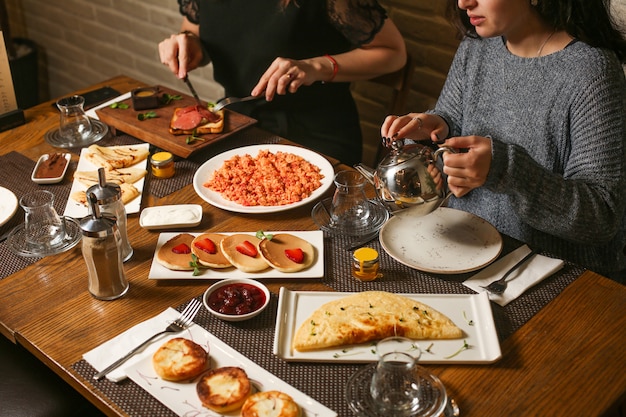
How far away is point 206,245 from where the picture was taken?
5.41 ft

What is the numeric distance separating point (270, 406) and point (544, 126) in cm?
108

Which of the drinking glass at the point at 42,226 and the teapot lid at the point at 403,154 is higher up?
the teapot lid at the point at 403,154

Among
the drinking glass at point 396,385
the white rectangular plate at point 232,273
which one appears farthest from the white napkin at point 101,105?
the drinking glass at point 396,385

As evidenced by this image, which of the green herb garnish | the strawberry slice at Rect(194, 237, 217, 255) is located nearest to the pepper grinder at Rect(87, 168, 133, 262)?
the strawberry slice at Rect(194, 237, 217, 255)

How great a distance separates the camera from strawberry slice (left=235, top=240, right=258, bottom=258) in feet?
5.35

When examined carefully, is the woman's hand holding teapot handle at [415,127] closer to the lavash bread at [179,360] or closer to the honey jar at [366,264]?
the honey jar at [366,264]

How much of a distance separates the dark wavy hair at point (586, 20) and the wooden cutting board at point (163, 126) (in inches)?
37.9

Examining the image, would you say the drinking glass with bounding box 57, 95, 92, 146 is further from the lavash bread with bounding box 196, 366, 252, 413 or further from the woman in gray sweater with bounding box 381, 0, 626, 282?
the lavash bread with bounding box 196, 366, 252, 413

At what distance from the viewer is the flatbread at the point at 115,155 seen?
6.77ft

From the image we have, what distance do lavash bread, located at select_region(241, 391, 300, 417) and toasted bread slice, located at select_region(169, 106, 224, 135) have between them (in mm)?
1109

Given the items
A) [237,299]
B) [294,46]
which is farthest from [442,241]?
[294,46]

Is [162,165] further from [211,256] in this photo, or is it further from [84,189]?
[211,256]

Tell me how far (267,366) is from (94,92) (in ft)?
5.27

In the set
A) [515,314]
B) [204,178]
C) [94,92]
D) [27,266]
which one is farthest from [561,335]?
[94,92]
